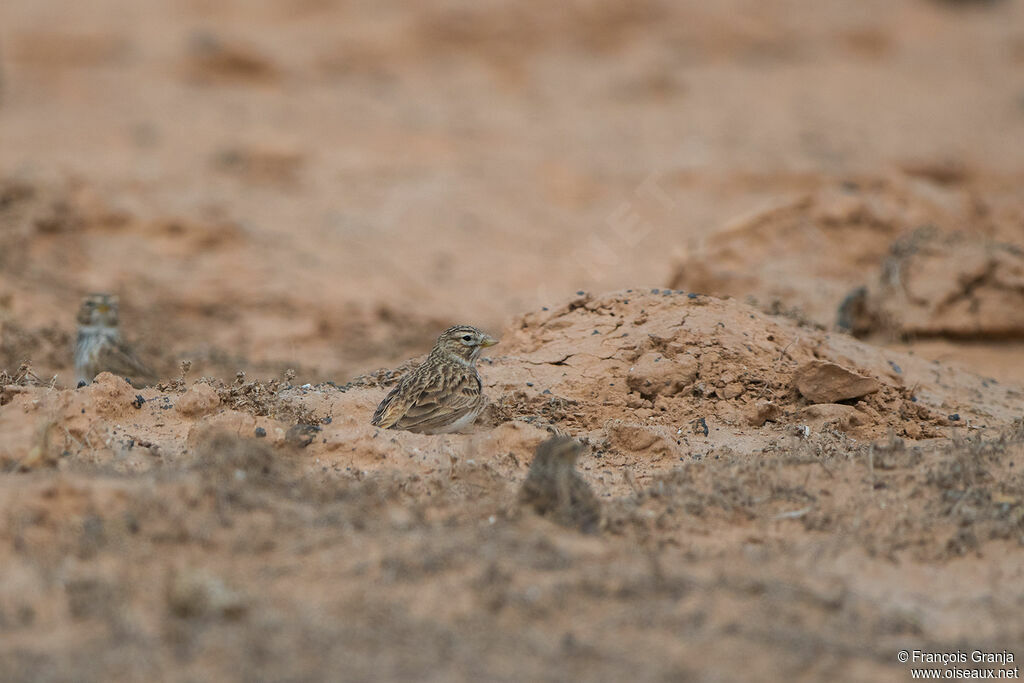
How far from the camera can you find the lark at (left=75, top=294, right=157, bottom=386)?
9.30 meters

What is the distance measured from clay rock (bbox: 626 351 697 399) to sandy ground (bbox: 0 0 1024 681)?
0.04 meters

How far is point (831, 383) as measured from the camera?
23.4ft

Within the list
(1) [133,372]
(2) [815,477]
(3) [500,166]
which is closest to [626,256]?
(3) [500,166]

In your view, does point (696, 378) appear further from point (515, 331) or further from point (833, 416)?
point (515, 331)

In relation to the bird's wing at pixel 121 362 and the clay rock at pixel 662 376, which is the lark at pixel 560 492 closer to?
the clay rock at pixel 662 376

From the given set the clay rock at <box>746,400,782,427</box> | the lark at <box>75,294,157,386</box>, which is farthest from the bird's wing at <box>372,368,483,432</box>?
the lark at <box>75,294,157,386</box>

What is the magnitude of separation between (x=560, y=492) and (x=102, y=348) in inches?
227

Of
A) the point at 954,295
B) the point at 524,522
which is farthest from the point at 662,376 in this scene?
the point at 954,295

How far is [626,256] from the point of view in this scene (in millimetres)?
17000

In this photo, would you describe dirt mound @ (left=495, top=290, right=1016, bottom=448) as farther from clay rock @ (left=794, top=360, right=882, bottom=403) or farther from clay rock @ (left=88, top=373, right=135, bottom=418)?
clay rock @ (left=88, top=373, right=135, bottom=418)

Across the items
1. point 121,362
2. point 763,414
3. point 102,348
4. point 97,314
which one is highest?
point 763,414

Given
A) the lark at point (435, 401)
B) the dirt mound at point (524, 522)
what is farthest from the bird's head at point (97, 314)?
the lark at point (435, 401)

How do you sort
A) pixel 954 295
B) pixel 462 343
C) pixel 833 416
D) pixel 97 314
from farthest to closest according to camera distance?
pixel 954 295
pixel 97 314
pixel 462 343
pixel 833 416

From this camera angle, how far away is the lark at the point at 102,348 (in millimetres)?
9297
